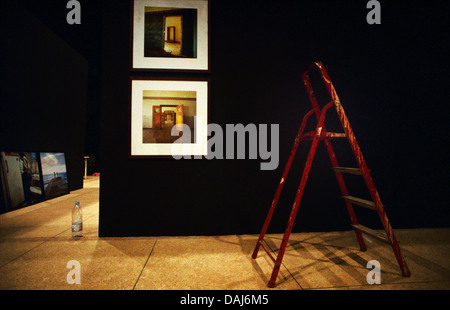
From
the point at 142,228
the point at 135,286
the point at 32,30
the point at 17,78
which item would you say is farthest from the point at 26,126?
the point at 135,286

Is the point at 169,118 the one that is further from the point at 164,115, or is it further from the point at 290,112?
the point at 290,112

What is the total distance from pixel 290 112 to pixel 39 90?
4.67 meters

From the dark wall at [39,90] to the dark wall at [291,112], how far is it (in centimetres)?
251

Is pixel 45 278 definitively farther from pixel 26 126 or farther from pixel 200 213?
pixel 26 126

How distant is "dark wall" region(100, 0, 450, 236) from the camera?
226cm

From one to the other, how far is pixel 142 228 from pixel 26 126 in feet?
11.0

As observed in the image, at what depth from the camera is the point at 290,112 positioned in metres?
2.39

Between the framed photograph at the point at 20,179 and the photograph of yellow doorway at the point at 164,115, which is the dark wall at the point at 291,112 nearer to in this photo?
the photograph of yellow doorway at the point at 164,115

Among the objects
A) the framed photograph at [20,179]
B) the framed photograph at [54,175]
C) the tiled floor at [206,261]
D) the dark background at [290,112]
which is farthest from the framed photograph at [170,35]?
the framed photograph at [54,175]

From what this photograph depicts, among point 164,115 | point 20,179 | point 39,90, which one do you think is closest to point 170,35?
point 164,115

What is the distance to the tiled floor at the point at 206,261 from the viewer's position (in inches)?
56.6

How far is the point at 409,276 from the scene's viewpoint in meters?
1.53

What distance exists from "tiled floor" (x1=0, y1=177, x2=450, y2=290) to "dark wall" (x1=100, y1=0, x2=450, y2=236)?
0.23 m

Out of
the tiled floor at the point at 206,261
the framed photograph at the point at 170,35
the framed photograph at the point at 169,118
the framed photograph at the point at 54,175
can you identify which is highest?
the framed photograph at the point at 170,35
